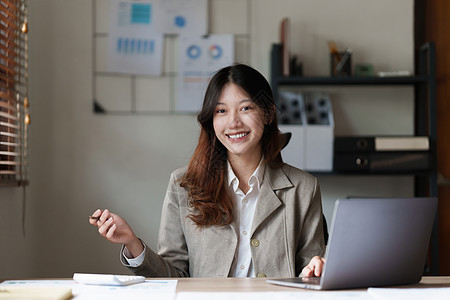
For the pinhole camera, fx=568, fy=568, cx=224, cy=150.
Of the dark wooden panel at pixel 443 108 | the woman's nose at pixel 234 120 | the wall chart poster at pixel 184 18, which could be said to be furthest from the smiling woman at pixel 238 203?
the dark wooden panel at pixel 443 108

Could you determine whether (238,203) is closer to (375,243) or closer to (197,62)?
(375,243)

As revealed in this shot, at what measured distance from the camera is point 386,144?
103 inches

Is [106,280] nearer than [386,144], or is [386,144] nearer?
[106,280]

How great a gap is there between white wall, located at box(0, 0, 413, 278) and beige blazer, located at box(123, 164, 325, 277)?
1152 millimetres

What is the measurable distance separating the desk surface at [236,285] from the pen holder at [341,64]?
1.59m

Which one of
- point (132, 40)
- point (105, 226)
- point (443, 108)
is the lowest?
point (105, 226)

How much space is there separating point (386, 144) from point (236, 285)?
63.7 inches

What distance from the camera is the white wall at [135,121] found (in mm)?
2777

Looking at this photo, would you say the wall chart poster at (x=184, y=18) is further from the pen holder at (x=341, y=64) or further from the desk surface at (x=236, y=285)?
the desk surface at (x=236, y=285)

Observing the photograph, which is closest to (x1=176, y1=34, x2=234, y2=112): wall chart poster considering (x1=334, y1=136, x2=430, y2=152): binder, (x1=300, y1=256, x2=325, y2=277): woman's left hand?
(x1=334, y1=136, x2=430, y2=152): binder

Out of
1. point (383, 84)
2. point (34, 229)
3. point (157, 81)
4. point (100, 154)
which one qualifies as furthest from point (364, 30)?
point (34, 229)

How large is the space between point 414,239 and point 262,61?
1.83 m

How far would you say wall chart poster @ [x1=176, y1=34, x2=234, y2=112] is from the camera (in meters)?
2.83

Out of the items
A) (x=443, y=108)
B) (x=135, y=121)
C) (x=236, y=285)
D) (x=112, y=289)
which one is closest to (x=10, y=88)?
(x=135, y=121)
